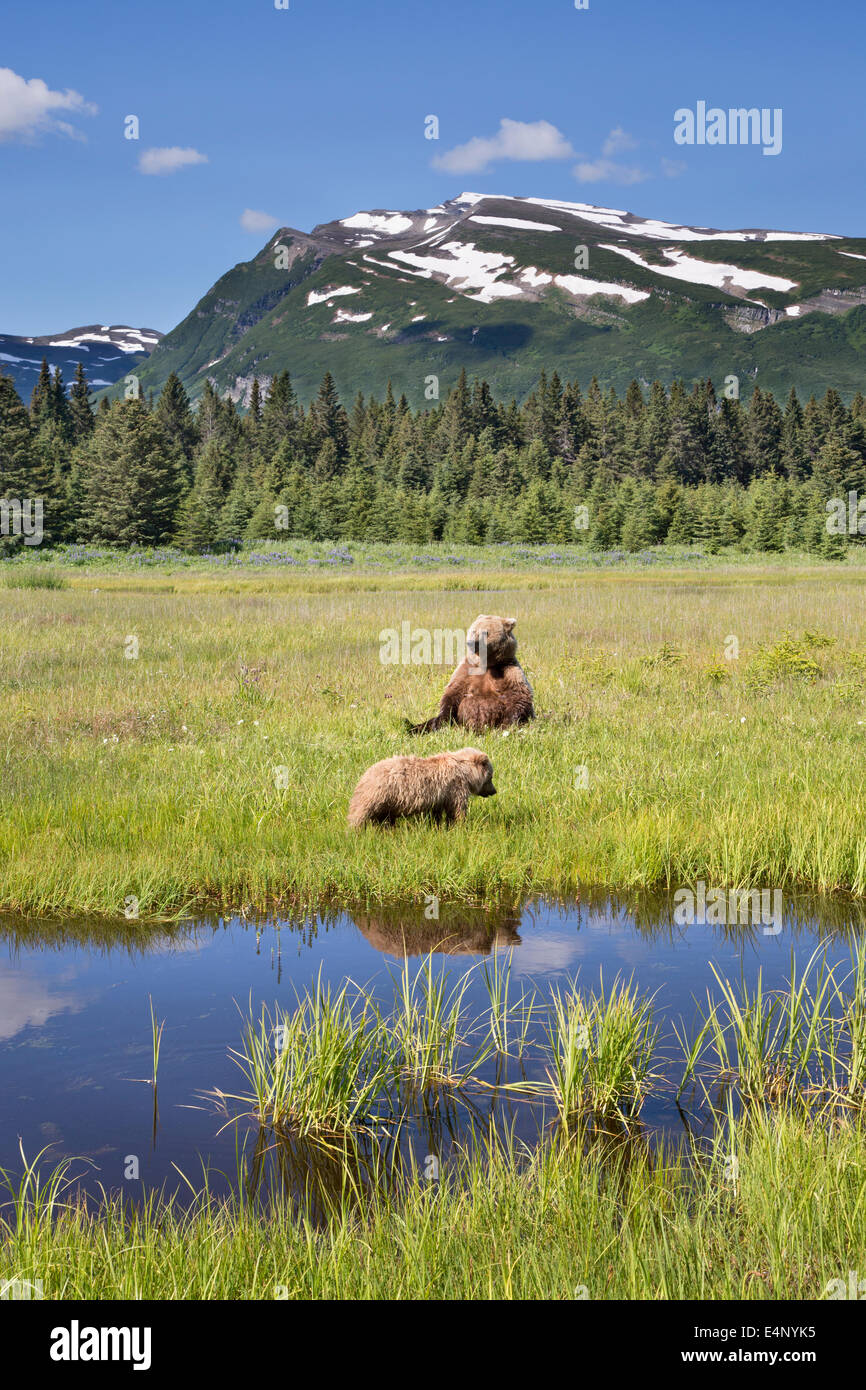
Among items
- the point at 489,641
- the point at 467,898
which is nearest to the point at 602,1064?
the point at 467,898

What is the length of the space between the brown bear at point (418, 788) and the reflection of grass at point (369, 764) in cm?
23

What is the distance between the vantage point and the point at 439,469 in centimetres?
9644

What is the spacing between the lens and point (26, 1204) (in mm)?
3352

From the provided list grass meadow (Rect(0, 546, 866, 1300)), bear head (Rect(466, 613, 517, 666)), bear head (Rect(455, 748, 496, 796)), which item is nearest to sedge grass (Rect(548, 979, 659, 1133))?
grass meadow (Rect(0, 546, 866, 1300))

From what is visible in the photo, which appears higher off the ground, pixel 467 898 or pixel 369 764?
pixel 369 764

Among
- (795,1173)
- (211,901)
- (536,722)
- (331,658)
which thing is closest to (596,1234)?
(795,1173)

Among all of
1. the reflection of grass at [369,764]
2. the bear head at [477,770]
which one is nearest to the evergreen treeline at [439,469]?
the reflection of grass at [369,764]

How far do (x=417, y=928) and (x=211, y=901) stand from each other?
5.04 feet

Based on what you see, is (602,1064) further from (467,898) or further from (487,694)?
(487,694)

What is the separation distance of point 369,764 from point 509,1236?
7095 millimetres

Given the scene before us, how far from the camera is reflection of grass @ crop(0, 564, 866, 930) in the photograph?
23.9 feet

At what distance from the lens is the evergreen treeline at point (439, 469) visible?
67.6 m

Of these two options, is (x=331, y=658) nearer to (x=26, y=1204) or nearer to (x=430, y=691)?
(x=430, y=691)

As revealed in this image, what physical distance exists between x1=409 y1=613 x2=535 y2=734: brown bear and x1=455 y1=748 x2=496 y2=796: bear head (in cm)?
271
